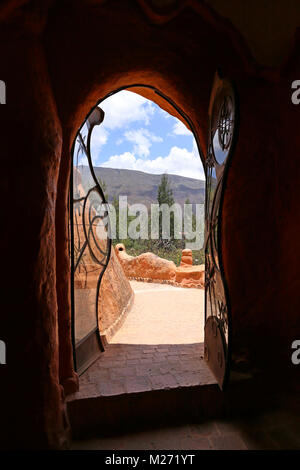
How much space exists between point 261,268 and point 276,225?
454 millimetres

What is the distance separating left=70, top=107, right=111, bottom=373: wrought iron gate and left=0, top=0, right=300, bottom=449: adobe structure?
0.55 m

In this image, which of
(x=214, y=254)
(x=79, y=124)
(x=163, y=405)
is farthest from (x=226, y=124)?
(x=163, y=405)

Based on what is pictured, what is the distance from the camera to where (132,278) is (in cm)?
1370

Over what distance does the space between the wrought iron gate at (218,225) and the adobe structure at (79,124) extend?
19 cm

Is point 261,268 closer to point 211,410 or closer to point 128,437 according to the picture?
point 211,410

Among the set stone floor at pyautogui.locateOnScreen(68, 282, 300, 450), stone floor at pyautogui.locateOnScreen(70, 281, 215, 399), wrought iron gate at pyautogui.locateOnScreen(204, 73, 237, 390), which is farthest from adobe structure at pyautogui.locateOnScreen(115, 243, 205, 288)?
wrought iron gate at pyautogui.locateOnScreen(204, 73, 237, 390)

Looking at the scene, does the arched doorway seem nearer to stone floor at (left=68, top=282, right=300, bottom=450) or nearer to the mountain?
stone floor at (left=68, top=282, right=300, bottom=450)

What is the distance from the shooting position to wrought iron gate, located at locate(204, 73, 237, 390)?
231cm

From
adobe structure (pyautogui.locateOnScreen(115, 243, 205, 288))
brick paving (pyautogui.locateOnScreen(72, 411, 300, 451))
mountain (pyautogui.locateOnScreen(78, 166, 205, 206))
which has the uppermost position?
mountain (pyautogui.locateOnScreen(78, 166, 205, 206))

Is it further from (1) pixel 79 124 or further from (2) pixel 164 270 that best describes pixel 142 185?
(1) pixel 79 124

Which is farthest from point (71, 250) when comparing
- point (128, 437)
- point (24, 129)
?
point (128, 437)

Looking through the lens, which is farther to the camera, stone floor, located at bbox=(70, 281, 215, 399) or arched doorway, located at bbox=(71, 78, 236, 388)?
stone floor, located at bbox=(70, 281, 215, 399)

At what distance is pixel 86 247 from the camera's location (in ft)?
11.4

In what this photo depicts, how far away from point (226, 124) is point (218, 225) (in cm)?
87
